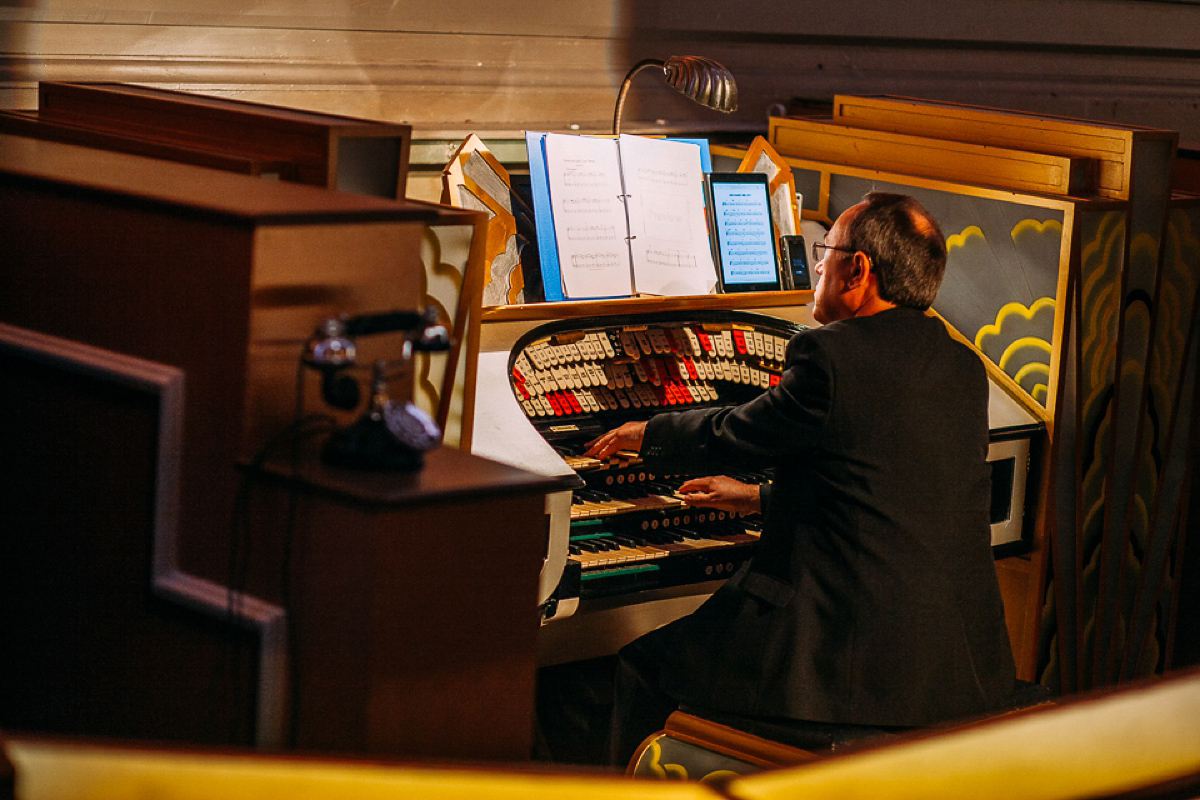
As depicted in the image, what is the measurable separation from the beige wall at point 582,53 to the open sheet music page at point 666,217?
65 cm

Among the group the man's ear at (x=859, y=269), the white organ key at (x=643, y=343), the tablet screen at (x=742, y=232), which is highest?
the tablet screen at (x=742, y=232)

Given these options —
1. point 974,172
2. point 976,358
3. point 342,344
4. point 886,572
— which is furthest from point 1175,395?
point 342,344

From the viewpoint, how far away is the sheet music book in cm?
340

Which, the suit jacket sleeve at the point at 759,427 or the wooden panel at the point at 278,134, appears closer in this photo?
the wooden panel at the point at 278,134

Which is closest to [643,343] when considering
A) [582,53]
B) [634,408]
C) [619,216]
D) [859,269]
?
[634,408]

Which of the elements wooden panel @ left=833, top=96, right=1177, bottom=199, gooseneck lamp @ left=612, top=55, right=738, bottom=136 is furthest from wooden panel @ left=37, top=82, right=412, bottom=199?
wooden panel @ left=833, top=96, right=1177, bottom=199

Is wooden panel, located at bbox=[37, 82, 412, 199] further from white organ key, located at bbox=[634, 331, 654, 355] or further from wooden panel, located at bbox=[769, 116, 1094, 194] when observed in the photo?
→ wooden panel, located at bbox=[769, 116, 1094, 194]

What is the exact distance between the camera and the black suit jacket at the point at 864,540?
2.59 m

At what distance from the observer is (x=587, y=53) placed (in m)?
4.28

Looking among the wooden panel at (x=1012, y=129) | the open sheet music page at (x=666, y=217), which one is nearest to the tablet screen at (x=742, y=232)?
the open sheet music page at (x=666, y=217)

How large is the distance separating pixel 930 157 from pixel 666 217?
890mm

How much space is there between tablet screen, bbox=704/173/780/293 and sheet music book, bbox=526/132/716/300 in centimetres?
Answer: 7

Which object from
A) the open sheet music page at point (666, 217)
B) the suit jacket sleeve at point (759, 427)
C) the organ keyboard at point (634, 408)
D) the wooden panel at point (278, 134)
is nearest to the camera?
the wooden panel at point (278, 134)

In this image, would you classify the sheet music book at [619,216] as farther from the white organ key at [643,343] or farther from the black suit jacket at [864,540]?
the black suit jacket at [864,540]
